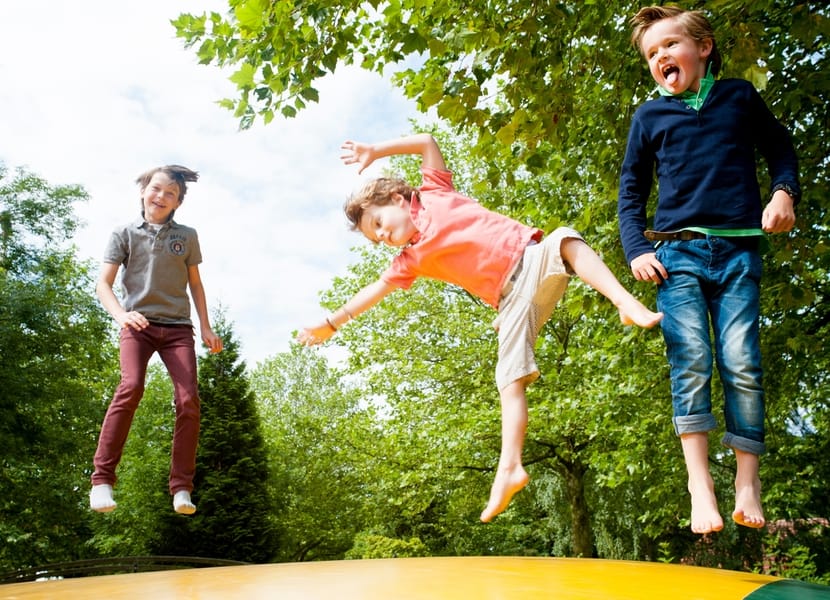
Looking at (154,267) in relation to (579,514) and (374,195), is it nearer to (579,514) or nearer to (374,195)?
(374,195)

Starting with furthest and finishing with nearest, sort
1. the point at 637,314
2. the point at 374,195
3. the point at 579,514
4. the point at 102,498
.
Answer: the point at 579,514 → the point at 102,498 → the point at 374,195 → the point at 637,314

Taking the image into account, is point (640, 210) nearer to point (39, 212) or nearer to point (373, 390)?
point (373, 390)

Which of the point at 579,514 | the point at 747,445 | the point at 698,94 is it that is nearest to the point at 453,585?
the point at 747,445

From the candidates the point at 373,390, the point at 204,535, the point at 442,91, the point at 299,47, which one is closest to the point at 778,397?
the point at 442,91

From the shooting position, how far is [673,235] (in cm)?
305

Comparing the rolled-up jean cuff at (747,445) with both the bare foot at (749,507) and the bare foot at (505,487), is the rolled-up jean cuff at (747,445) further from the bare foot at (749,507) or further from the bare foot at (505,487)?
the bare foot at (505,487)

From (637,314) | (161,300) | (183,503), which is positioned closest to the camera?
(637,314)

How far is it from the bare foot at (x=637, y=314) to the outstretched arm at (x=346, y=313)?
1031 mm

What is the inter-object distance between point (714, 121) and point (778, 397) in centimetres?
710

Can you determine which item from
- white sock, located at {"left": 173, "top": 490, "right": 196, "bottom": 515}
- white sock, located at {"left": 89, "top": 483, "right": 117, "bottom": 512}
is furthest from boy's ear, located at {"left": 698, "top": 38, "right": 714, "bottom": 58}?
white sock, located at {"left": 89, "top": 483, "right": 117, "bottom": 512}

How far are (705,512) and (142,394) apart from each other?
3170mm

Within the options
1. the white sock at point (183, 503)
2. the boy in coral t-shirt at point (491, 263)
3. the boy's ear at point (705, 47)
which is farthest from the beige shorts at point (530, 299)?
the white sock at point (183, 503)

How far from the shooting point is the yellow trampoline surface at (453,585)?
1.92 m

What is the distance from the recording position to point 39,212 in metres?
23.9
